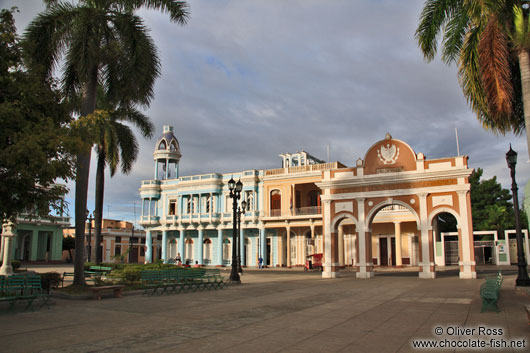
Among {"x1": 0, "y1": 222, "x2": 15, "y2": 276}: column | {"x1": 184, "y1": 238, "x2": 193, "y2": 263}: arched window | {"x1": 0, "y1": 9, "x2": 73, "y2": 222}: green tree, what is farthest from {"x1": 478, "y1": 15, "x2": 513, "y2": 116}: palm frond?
{"x1": 184, "y1": 238, "x2": 193, "y2": 263}: arched window

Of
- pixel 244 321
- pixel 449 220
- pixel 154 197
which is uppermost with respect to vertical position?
pixel 154 197

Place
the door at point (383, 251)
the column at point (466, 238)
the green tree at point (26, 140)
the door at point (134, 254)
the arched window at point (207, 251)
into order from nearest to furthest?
1. the green tree at point (26, 140)
2. the column at point (466, 238)
3. the door at point (383, 251)
4. the arched window at point (207, 251)
5. the door at point (134, 254)

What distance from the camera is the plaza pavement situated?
710cm

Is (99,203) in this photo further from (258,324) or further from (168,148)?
(168,148)

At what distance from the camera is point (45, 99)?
985 cm

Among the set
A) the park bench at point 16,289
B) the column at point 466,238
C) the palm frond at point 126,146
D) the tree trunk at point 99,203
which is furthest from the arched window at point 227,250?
the park bench at point 16,289

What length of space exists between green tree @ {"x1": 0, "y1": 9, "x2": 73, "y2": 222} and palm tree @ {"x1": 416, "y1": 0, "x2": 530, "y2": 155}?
10.1 m

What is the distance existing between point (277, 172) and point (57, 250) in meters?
31.4

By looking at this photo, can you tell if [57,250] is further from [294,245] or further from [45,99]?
[45,99]

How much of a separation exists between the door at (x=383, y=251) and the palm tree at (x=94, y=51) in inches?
1180

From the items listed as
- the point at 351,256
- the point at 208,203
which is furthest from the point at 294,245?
the point at 208,203

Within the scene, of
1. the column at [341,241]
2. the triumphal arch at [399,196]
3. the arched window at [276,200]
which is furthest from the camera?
the arched window at [276,200]

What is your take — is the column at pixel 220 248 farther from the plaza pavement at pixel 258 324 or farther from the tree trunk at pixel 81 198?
the plaza pavement at pixel 258 324

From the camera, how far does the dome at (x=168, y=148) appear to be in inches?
1914
